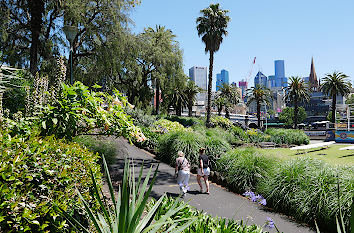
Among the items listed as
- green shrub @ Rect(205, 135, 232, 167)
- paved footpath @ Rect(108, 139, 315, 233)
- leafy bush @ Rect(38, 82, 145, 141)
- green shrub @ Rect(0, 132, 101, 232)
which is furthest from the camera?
green shrub @ Rect(205, 135, 232, 167)

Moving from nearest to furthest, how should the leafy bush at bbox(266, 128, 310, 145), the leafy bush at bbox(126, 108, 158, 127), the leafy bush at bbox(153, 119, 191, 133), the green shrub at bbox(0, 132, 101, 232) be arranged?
the green shrub at bbox(0, 132, 101, 232), the leafy bush at bbox(153, 119, 191, 133), the leafy bush at bbox(126, 108, 158, 127), the leafy bush at bbox(266, 128, 310, 145)

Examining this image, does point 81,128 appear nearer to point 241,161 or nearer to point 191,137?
point 241,161

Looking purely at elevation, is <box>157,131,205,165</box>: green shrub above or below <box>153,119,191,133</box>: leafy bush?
below

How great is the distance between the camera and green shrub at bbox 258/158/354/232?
6.03 meters

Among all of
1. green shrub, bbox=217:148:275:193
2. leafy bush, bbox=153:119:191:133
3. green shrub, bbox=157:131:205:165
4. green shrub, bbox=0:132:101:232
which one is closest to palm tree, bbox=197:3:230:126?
leafy bush, bbox=153:119:191:133

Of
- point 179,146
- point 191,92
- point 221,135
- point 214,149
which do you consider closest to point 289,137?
point 221,135

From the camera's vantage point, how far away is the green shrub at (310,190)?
6.03 metres

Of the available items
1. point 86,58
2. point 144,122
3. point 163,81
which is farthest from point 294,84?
point 86,58

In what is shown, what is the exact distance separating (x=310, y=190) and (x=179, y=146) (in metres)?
6.45

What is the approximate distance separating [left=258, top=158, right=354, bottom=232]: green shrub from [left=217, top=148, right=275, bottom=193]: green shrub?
0.55 m

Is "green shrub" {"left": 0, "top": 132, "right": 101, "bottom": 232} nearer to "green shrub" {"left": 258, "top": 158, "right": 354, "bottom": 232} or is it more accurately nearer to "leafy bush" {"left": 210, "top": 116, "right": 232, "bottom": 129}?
"green shrub" {"left": 258, "top": 158, "right": 354, "bottom": 232}

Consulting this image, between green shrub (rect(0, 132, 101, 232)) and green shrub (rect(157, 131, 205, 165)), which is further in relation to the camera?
green shrub (rect(157, 131, 205, 165))

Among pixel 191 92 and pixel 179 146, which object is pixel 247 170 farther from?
pixel 191 92

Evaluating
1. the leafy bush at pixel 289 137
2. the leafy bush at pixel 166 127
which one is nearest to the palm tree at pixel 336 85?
the leafy bush at pixel 289 137
